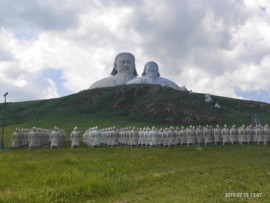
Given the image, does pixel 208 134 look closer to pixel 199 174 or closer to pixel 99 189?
pixel 199 174

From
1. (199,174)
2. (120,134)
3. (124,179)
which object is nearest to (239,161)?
(199,174)

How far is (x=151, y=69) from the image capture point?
434ft

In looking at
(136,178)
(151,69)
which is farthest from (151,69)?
(136,178)

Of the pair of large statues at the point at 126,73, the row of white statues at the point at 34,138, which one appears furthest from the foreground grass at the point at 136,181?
the pair of large statues at the point at 126,73

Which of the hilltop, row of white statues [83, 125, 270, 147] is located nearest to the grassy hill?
row of white statues [83, 125, 270, 147]

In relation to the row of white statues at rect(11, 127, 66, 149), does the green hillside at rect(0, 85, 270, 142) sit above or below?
above

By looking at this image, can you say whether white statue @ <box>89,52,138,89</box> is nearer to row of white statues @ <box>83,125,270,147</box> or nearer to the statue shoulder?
the statue shoulder

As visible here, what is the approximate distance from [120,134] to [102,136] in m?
1.82

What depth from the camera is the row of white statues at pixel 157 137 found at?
42.3m

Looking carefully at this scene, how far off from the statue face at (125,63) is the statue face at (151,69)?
5923 millimetres

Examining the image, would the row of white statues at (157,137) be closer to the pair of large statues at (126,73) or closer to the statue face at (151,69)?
the pair of large statues at (126,73)

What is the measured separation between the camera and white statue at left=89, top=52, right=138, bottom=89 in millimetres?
134250

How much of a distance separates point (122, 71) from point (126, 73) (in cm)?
167

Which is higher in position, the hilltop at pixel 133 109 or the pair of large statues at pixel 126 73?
the pair of large statues at pixel 126 73
